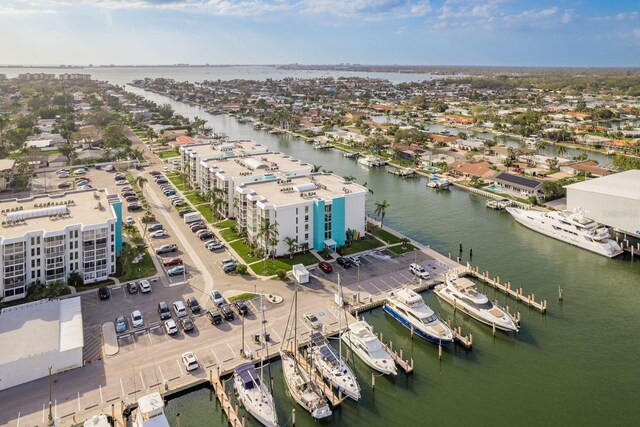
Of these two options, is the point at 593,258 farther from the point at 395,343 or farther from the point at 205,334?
the point at 205,334

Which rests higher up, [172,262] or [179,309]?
[172,262]

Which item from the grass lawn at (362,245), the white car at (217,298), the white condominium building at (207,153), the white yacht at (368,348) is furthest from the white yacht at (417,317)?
the white condominium building at (207,153)

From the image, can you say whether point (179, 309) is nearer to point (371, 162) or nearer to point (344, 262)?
point (344, 262)

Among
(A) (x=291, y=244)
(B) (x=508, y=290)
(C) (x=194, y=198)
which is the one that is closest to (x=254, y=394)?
(A) (x=291, y=244)

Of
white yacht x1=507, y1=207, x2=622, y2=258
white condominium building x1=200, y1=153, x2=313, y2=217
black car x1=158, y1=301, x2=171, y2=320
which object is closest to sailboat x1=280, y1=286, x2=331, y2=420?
black car x1=158, y1=301, x2=171, y2=320

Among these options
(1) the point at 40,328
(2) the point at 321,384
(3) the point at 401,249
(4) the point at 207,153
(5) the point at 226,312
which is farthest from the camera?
(4) the point at 207,153

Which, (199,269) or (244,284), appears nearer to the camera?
(244,284)

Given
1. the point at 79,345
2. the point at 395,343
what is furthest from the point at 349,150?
the point at 79,345
